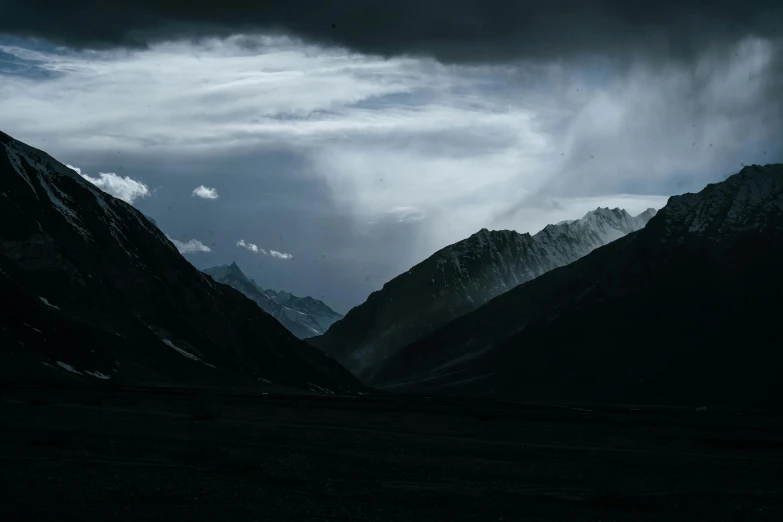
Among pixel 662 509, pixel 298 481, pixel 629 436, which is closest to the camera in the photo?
pixel 662 509

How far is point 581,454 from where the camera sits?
231 ft

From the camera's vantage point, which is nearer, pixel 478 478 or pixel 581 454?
pixel 478 478

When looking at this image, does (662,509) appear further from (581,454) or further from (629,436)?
(629,436)

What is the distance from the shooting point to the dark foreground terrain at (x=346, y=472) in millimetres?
36875

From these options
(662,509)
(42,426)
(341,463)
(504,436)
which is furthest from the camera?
(504,436)

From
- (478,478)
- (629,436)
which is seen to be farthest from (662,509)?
(629,436)

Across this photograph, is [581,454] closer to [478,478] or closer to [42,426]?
[478,478]

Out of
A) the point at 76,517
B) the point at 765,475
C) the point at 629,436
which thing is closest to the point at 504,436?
the point at 629,436

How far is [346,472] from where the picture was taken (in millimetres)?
50281

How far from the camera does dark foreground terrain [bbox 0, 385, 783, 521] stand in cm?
3688

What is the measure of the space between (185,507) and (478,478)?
799 inches

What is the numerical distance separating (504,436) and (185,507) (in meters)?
56.1

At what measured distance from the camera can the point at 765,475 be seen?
5888cm

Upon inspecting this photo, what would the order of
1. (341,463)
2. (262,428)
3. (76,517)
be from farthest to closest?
(262,428) < (341,463) < (76,517)
